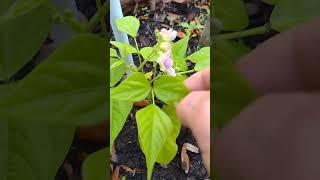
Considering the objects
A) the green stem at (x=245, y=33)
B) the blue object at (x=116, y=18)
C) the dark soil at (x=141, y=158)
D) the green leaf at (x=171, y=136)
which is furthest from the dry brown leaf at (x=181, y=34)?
the green stem at (x=245, y=33)

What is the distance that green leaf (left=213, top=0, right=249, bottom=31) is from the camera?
26cm

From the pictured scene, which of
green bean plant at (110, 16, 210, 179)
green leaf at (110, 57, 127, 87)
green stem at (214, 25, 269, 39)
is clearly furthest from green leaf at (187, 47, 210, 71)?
green stem at (214, 25, 269, 39)

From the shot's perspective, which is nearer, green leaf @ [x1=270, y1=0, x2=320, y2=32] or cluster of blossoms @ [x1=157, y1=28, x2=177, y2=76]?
green leaf @ [x1=270, y1=0, x2=320, y2=32]

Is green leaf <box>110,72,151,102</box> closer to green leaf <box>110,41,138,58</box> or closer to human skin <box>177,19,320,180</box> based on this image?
green leaf <box>110,41,138,58</box>

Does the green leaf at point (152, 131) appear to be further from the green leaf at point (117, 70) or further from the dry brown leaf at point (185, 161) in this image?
the dry brown leaf at point (185, 161)

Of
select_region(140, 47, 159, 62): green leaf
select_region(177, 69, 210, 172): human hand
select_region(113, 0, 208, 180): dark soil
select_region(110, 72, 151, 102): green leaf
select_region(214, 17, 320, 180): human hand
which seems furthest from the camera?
select_region(113, 0, 208, 180): dark soil

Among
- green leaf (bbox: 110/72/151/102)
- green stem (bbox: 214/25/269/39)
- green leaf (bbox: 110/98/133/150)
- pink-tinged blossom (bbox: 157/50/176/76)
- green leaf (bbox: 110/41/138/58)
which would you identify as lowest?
green leaf (bbox: 110/98/133/150)

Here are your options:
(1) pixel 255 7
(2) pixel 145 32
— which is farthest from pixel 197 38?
(1) pixel 255 7

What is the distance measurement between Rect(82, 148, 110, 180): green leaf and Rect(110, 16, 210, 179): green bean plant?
182mm

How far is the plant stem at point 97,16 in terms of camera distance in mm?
266

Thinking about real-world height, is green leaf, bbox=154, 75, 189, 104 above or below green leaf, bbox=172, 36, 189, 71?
below

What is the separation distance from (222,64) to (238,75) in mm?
11

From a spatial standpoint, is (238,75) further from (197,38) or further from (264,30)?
(197,38)

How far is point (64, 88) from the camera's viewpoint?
0.89ft
